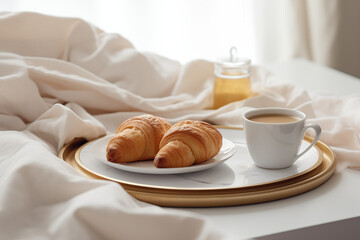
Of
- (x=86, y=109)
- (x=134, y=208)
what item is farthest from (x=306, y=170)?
(x=86, y=109)

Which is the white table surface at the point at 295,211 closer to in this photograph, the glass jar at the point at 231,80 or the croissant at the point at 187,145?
the croissant at the point at 187,145

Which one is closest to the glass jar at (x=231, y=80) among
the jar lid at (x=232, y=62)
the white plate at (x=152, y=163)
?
the jar lid at (x=232, y=62)

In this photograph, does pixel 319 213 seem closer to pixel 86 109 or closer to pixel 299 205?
pixel 299 205

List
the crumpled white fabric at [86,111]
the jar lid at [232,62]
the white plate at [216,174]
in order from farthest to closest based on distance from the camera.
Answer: the jar lid at [232,62] → the white plate at [216,174] → the crumpled white fabric at [86,111]

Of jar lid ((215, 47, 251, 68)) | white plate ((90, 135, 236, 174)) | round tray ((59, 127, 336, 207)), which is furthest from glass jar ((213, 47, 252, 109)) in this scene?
round tray ((59, 127, 336, 207))

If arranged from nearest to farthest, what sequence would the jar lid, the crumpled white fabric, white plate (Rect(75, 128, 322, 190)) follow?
1. the crumpled white fabric
2. white plate (Rect(75, 128, 322, 190))
3. the jar lid

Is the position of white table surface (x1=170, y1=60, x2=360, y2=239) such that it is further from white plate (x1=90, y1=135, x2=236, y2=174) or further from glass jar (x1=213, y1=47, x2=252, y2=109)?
glass jar (x1=213, y1=47, x2=252, y2=109)

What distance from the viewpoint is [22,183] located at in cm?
66

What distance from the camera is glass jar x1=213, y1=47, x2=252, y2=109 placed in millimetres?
1112

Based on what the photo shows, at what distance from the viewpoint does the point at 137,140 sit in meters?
0.78

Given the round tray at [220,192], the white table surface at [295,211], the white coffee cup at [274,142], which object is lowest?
the white table surface at [295,211]

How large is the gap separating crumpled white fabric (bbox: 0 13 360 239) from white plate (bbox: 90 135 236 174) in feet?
0.22

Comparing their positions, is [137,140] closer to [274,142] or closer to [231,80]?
[274,142]

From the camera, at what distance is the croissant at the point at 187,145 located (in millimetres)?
746
